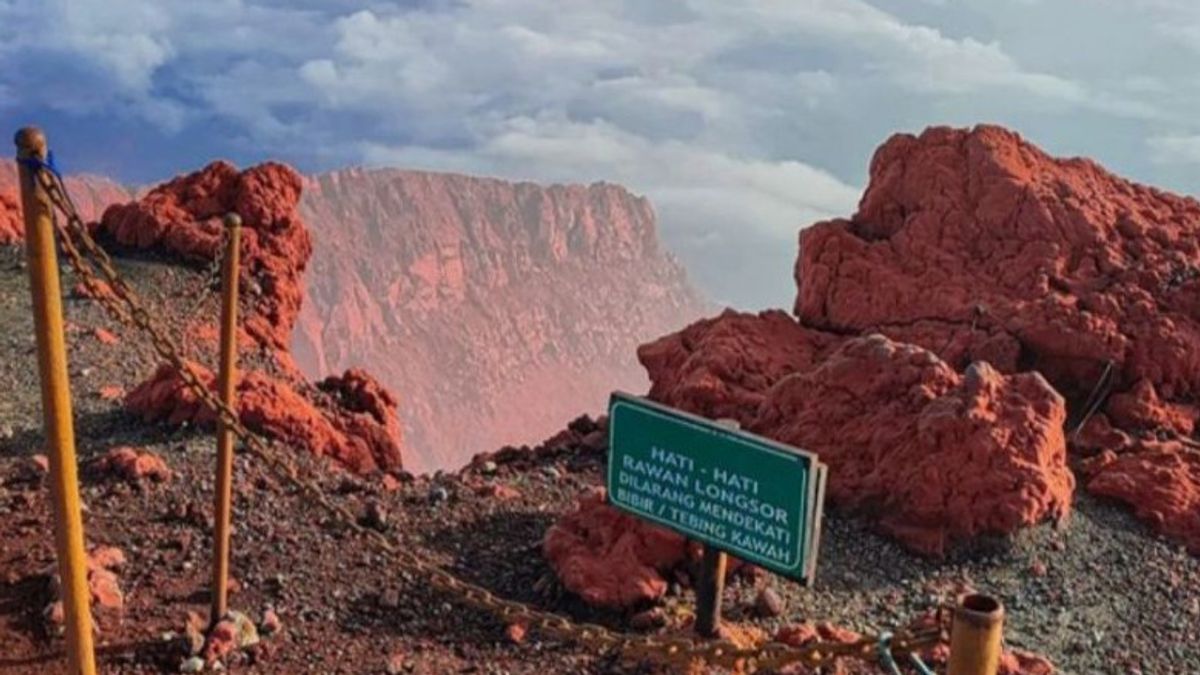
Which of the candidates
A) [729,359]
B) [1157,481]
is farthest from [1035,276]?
[729,359]

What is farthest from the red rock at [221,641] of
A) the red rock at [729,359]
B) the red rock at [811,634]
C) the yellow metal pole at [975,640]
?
the red rock at [729,359]

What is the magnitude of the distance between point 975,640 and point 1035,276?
1130cm

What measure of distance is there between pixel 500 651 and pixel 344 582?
1.61 metres

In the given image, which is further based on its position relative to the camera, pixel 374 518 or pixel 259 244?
pixel 259 244

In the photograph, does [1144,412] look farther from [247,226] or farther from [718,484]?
[247,226]

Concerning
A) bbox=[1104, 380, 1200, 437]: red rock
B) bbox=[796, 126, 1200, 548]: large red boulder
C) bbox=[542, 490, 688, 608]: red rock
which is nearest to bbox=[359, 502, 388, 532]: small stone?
bbox=[542, 490, 688, 608]: red rock

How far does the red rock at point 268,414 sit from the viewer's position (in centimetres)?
1212

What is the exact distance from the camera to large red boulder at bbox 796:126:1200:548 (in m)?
13.3

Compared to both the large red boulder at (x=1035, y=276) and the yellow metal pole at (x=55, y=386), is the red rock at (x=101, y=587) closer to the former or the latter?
the yellow metal pole at (x=55, y=386)

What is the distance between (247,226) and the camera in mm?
20000

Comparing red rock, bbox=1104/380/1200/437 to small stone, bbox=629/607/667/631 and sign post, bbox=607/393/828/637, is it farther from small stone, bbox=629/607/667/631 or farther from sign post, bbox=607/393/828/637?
sign post, bbox=607/393/828/637

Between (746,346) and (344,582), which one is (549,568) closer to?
(344,582)

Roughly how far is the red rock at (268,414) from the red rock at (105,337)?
136 inches

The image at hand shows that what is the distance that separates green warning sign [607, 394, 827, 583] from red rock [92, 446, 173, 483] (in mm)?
5433
